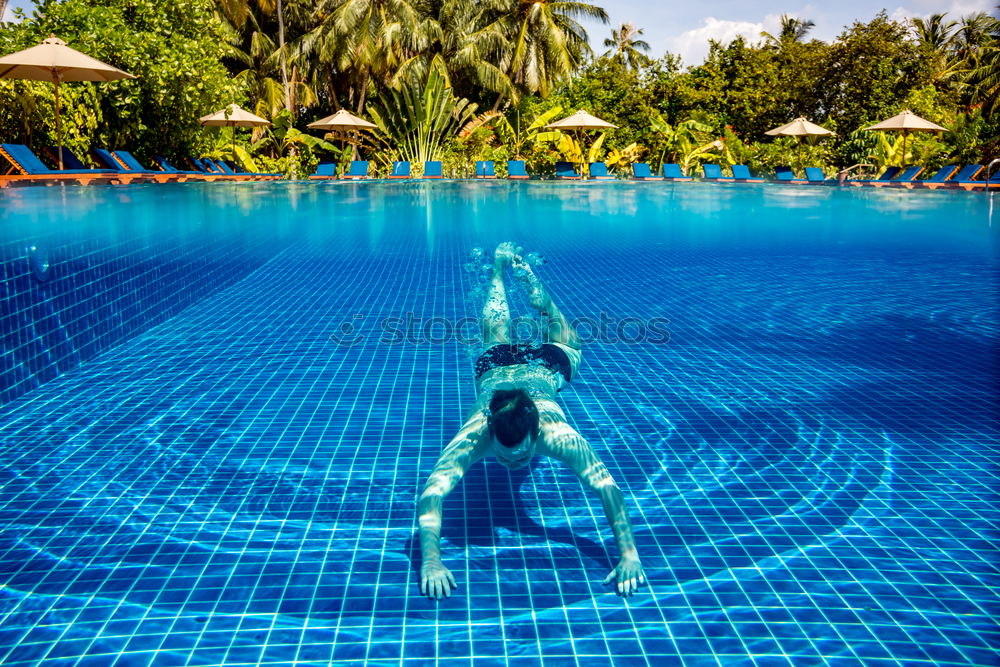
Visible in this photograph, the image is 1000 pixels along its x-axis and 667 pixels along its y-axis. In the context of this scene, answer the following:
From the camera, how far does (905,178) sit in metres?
19.0

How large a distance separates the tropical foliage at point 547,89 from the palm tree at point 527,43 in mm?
51

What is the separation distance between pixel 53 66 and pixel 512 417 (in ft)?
38.7

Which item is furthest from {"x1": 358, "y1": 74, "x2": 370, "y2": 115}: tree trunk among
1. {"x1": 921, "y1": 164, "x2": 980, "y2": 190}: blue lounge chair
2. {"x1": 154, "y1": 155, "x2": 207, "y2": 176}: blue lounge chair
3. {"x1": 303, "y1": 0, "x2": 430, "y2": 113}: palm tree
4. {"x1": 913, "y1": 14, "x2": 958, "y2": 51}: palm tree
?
{"x1": 913, "y1": 14, "x2": 958, "y2": 51}: palm tree

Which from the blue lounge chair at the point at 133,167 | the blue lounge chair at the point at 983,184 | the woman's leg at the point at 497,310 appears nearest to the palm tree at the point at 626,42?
the blue lounge chair at the point at 983,184

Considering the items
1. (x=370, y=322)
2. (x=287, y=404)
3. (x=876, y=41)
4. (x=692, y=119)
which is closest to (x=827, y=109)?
(x=876, y=41)

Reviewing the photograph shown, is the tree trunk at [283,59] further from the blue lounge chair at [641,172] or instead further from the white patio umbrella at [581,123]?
the blue lounge chair at [641,172]

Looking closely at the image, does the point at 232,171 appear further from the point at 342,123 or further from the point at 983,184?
the point at 983,184

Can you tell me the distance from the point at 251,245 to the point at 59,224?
9.96 ft

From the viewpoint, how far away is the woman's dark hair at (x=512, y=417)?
92.6 inches

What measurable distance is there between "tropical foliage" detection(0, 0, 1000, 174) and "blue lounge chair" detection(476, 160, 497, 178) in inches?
34.6

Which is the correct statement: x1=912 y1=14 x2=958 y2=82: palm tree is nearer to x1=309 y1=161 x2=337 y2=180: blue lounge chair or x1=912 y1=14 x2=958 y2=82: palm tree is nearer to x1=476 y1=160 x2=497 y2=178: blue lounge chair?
x1=476 y1=160 x2=497 y2=178: blue lounge chair

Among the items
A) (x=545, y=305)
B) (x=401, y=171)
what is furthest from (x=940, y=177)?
(x=545, y=305)

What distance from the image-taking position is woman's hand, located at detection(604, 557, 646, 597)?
2.46 m

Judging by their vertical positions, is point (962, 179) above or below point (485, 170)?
below
